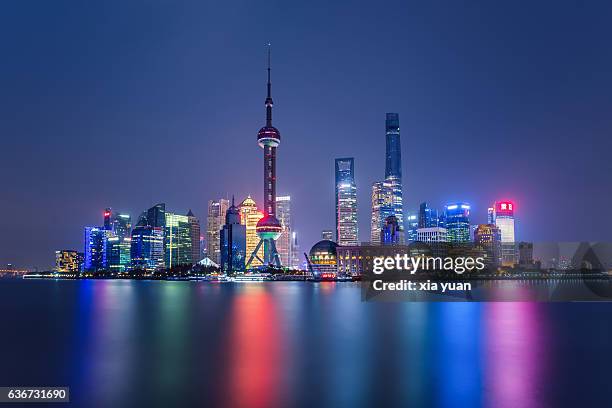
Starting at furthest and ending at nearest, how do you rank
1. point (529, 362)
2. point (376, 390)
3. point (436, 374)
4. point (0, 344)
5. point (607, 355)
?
point (0, 344), point (607, 355), point (529, 362), point (436, 374), point (376, 390)

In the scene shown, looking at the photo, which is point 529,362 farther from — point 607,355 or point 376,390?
point 376,390

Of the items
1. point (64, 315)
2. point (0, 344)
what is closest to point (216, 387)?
point (0, 344)

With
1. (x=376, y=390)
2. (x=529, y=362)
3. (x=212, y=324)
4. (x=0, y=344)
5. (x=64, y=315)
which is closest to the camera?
(x=376, y=390)

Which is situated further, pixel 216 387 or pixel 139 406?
pixel 216 387

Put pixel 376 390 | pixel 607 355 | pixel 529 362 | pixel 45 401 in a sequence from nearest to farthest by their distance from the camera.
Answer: pixel 45 401 < pixel 376 390 < pixel 529 362 < pixel 607 355

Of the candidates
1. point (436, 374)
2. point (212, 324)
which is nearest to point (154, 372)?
point (436, 374)

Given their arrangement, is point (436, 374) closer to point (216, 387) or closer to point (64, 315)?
point (216, 387)
